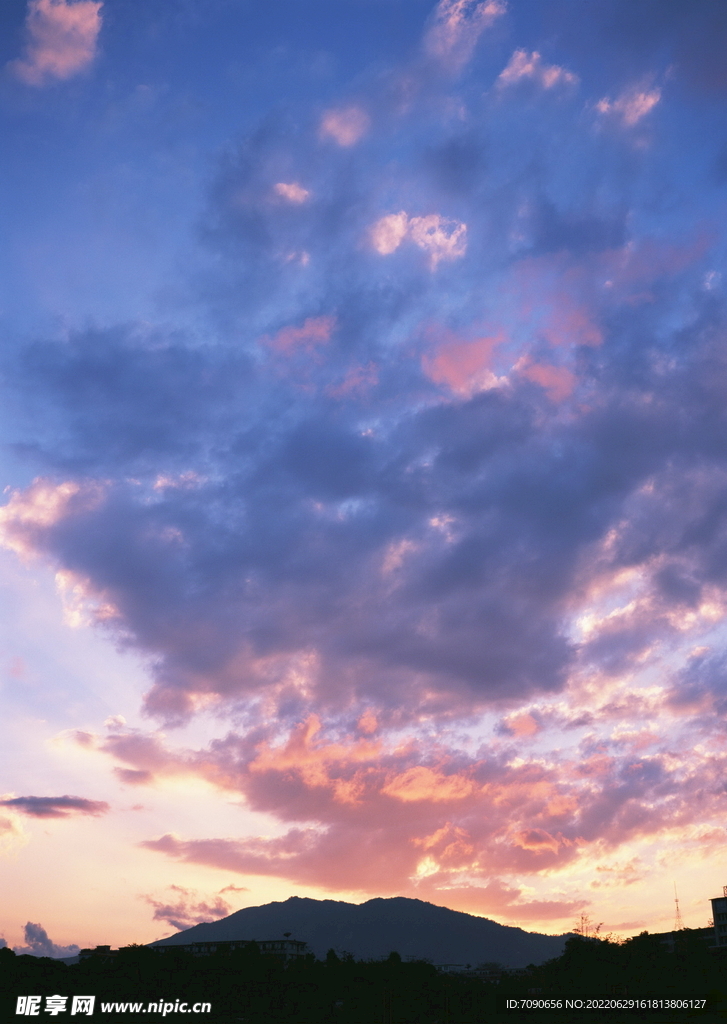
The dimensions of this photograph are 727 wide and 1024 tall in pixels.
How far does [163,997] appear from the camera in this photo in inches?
5148

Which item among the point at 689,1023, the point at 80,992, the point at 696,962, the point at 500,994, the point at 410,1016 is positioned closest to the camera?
the point at 689,1023

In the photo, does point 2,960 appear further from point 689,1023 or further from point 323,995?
point 689,1023

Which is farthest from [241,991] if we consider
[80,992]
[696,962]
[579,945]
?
[696,962]

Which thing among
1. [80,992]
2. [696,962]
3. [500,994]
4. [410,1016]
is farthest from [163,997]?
[696,962]

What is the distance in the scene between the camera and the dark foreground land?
121875mm

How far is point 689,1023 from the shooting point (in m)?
92.4

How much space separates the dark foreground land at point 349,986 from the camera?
400ft

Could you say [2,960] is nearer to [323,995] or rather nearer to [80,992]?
[80,992]

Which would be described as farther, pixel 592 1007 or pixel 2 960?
pixel 2 960

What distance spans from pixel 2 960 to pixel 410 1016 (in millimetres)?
79135

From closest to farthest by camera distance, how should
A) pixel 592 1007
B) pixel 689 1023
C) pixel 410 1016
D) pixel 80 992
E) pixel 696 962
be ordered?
pixel 689 1023, pixel 592 1007, pixel 80 992, pixel 410 1016, pixel 696 962

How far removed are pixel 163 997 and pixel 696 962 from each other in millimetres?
111608

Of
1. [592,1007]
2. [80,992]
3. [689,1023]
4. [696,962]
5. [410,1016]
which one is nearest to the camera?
[689,1023]

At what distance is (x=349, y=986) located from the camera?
486 ft
